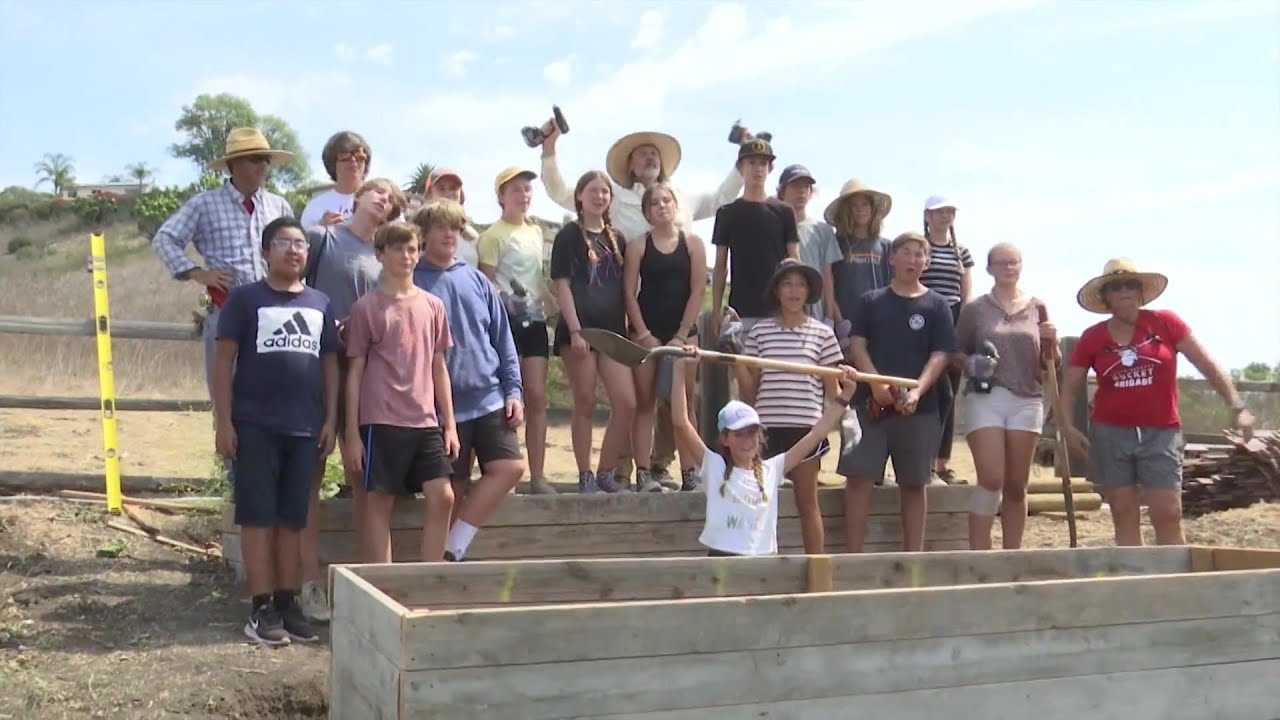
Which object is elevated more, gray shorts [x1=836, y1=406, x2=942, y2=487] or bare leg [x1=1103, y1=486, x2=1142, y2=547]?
gray shorts [x1=836, y1=406, x2=942, y2=487]

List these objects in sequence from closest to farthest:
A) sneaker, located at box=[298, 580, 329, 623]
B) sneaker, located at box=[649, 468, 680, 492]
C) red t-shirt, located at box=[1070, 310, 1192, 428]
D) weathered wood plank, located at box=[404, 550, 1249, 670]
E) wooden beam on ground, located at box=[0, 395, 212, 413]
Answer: weathered wood plank, located at box=[404, 550, 1249, 670]
sneaker, located at box=[298, 580, 329, 623]
red t-shirt, located at box=[1070, 310, 1192, 428]
sneaker, located at box=[649, 468, 680, 492]
wooden beam on ground, located at box=[0, 395, 212, 413]

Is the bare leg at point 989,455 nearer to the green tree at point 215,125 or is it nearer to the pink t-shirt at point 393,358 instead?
the pink t-shirt at point 393,358

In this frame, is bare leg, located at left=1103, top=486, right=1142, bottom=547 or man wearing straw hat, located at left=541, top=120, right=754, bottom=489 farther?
man wearing straw hat, located at left=541, top=120, right=754, bottom=489

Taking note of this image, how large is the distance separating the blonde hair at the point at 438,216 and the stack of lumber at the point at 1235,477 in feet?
24.2

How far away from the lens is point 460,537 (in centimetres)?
559

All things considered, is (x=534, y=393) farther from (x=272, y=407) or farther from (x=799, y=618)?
(x=799, y=618)

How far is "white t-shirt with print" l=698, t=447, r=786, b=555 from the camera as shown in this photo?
17.5ft

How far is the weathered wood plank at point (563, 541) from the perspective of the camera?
5.99m

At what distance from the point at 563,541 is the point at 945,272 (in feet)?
8.99

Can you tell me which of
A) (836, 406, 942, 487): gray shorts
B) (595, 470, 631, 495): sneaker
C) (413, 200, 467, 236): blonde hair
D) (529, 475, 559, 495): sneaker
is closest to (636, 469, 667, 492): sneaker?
(595, 470, 631, 495): sneaker

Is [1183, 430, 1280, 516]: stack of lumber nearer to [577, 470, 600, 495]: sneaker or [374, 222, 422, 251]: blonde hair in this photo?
[577, 470, 600, 495]: sneaker

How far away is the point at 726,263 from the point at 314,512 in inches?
109

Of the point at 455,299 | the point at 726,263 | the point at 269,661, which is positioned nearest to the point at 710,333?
the point at 726,263

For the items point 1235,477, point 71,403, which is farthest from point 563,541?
point 1235,477
